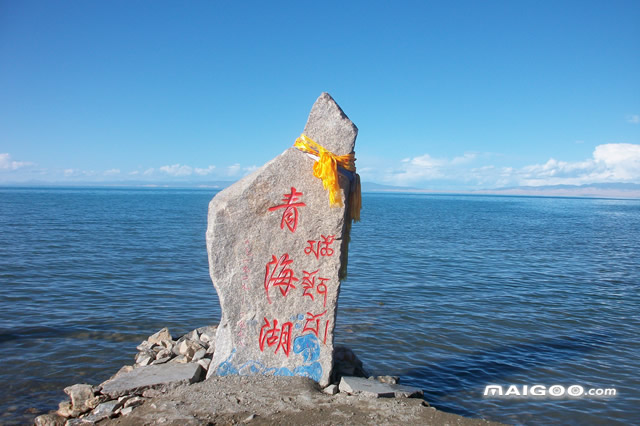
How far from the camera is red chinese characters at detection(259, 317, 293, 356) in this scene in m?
6.49

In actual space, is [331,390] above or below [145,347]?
above

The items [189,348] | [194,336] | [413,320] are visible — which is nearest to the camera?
[189,348]

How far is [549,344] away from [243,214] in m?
7.31

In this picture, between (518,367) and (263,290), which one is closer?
(263,290)

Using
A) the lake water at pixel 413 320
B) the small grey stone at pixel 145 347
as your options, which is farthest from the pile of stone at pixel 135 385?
the lake water at pixel 413 320

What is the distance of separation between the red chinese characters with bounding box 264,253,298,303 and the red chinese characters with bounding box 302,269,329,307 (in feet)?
0.48

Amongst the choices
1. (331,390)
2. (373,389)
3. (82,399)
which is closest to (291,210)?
(331,390)

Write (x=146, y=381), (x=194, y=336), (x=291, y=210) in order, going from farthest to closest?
1. (x=194, y=336)
2. (x=291, y=210)
3. (x=146, y=381)

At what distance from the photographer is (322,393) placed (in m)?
6.15

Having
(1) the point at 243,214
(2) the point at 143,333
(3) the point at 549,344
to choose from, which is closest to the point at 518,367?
(3) the point at 549,344

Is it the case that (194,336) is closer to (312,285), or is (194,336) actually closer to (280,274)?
(280,274)

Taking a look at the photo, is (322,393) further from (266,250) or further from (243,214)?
(243,214)

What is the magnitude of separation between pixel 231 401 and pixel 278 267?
5.90ft

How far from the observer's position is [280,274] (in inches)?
256
